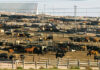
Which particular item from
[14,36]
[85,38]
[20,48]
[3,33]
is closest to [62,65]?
[20,48]

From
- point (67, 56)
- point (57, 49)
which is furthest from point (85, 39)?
point (67, 56)

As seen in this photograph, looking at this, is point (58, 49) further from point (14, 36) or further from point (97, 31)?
point (97, 31)

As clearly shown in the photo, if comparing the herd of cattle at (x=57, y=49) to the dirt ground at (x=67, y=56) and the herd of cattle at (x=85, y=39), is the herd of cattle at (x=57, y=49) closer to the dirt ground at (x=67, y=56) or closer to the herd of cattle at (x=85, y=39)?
the dirt ground at (x=67, y=56)

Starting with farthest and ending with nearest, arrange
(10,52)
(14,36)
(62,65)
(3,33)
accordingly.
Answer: (3,33) < (14,36) < (10,52) < (62,65)

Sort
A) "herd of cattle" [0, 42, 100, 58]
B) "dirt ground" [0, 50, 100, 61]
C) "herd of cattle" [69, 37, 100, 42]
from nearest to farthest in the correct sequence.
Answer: "dirt ground" [0, 50, 100, 61] → "herd of cattle" [0, 42, 100, 58] → "herd of cattle" [69, 37, 100, 42]

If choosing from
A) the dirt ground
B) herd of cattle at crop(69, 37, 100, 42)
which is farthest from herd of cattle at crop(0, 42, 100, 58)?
herd of cattle at crop(69, 37, 100, 42)

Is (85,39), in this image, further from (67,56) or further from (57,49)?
(67,56)

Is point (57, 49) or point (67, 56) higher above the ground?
point (57, 49)


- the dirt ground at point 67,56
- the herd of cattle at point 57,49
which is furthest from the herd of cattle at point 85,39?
the dirt ground at point 67,56

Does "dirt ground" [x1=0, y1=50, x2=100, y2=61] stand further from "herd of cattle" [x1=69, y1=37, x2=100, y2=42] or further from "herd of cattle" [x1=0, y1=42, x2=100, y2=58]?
"herd of cattle" [x1=69, y1=37, x2=100, y2=42]

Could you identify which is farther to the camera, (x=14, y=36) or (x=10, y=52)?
(x=14, y=36)

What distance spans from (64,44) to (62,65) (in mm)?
15932

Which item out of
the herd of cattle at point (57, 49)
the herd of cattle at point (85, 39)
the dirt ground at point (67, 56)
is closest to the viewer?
the dirt ground at point (67, 56)

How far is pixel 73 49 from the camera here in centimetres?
4184
